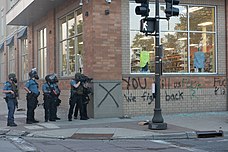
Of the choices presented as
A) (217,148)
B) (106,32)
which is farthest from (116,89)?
(217,148)

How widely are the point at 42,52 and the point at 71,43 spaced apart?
5.59 meters

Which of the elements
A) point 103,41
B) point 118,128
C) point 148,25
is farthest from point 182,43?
point 118,128

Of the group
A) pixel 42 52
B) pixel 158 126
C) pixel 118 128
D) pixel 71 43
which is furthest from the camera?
pixel 42 52

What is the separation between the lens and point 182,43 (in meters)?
17.4

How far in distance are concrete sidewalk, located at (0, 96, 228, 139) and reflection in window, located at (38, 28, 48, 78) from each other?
7.89m

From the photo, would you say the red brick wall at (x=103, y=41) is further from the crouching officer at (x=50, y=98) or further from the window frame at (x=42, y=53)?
the window frame at (x=42, y=53)

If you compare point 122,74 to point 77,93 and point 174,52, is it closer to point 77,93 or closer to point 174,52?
point 77,93

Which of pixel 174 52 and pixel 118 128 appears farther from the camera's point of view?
pixel 174 52

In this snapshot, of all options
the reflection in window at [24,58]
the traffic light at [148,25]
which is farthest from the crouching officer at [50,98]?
the reflection in window at [24,58]

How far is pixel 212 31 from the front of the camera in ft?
58.7

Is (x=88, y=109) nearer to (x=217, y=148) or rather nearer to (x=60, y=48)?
(x=60, y=48)

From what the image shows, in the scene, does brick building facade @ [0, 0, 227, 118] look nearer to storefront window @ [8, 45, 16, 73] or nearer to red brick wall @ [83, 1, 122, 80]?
red brick wall @ [83, 1, 122, 80]

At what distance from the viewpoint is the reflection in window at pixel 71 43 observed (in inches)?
713

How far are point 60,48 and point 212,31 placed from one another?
7768mm
